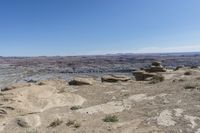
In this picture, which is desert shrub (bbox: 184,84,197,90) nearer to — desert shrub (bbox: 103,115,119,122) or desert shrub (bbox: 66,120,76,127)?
desert shrub (bbox: 103,115,119,122)

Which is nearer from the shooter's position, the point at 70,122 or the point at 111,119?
the point at 70,122

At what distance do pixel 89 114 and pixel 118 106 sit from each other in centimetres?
222

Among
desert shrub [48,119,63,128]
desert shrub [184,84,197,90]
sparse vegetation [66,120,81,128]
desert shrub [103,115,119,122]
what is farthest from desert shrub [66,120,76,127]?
desert shrub [184,84,197,90]

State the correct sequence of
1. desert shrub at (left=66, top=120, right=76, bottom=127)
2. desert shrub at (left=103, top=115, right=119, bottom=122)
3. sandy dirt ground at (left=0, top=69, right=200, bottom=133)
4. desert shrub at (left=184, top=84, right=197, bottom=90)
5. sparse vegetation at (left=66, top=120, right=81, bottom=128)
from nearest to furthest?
1. sandy dirt ground at (left=0, top=69, right=200, bottom=133)
2. sparse vegetation at (left=66, top=120, right=81, bottom=128)
3. desert shrub at (left=66, top=120, right=76, bottom=127)
4. desert shrub at (left=103, top=115, right=119, bottom=122)
5. desert shrub at (left=184, top=84, right=197, bottom=90)

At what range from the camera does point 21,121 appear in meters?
14.5

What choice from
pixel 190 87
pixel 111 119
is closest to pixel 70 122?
pixel 111 119

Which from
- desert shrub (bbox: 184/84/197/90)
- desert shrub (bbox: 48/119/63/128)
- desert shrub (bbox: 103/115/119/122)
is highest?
desert shrub (bbox: 184/84/197/90)

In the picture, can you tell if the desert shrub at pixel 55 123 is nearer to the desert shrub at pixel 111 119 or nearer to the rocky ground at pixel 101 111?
the rocky ground at pixel 101 111

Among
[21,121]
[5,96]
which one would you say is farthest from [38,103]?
[21,121]

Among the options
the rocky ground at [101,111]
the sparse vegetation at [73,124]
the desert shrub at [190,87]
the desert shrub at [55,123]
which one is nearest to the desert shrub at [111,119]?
the rocky ground at [101,111]

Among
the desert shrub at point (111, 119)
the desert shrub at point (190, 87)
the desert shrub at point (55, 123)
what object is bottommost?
the desert shrub at point (55, 123)

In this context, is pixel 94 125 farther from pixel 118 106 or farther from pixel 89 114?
pixel 118 106

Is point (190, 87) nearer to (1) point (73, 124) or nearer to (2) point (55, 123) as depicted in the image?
(1) point (73, 124)

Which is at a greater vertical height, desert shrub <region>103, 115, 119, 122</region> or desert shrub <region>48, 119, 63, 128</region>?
desert shrub <region>103, 115, 119, 122</region>
